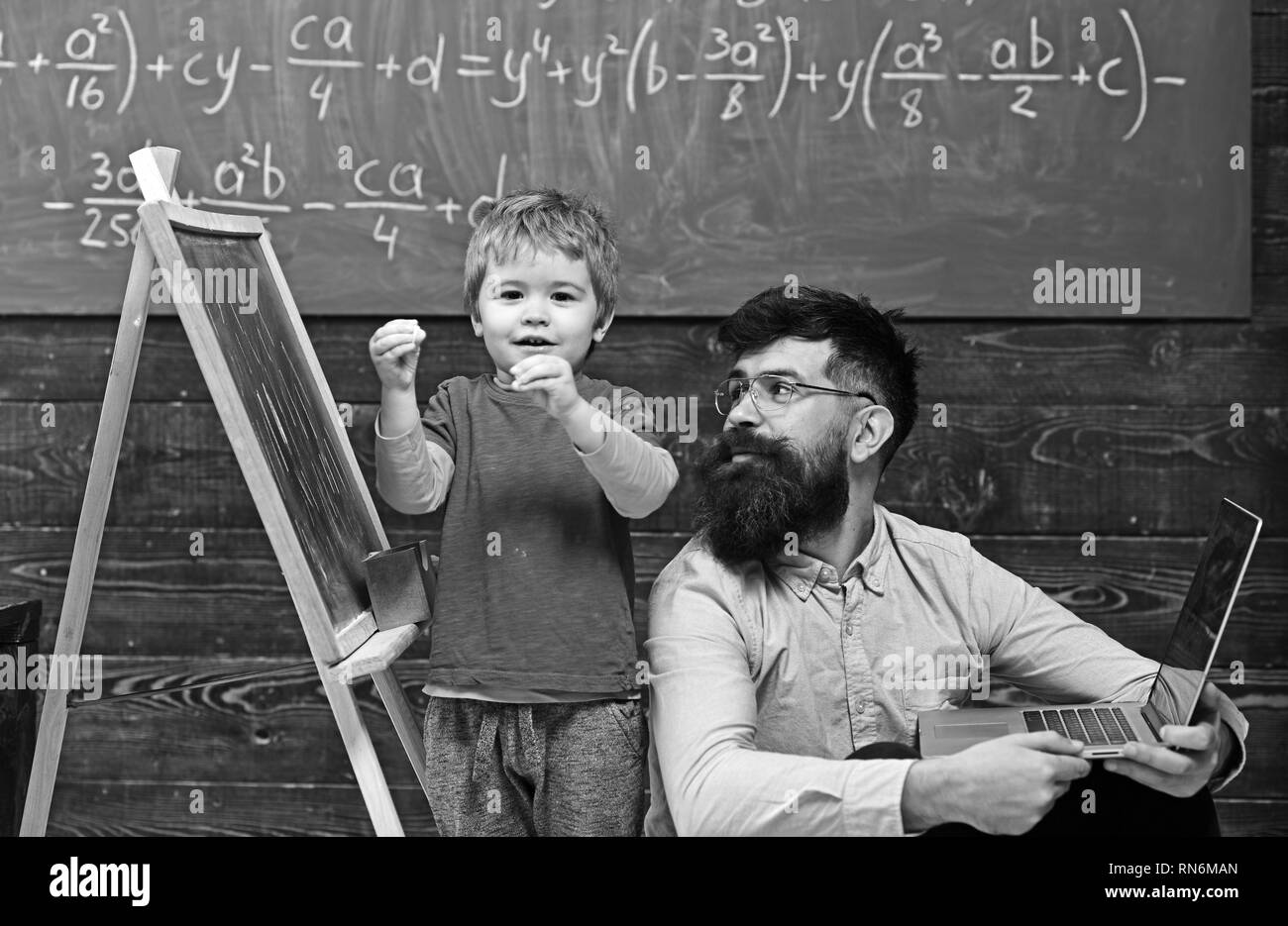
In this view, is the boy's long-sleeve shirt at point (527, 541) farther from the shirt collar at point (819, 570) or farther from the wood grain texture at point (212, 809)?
the wood grain texture at point (212, 809)

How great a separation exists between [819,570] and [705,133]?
3.44 feet

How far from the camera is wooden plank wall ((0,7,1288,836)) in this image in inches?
96.5

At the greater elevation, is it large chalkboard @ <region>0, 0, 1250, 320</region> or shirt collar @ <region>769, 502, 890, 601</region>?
large chalkboard @ <region>0, 0, 1250, 320</region>

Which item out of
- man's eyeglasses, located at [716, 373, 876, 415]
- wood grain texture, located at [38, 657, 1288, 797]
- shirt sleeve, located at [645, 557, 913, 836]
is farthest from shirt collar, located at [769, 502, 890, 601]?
wood grain texture, located at [38, 657, 1288, 797]

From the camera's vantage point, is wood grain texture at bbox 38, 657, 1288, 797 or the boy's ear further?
wood grain texture at bbox 38, 657, 1288, 797

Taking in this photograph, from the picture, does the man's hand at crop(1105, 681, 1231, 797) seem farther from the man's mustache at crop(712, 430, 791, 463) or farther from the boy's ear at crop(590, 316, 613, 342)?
the boy's ear at crop(590, 316, 613, 342)

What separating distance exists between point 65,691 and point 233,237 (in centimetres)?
63

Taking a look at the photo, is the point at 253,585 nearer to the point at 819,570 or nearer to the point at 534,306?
the point at 534,306

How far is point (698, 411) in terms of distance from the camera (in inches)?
96.3

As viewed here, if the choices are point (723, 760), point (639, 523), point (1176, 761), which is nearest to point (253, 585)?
point (639, 523)

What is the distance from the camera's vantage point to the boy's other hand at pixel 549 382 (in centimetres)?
146

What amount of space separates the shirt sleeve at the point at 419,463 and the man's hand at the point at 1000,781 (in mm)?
679

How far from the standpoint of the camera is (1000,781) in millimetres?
1353

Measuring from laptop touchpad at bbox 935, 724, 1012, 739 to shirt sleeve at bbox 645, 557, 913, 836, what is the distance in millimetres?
183
